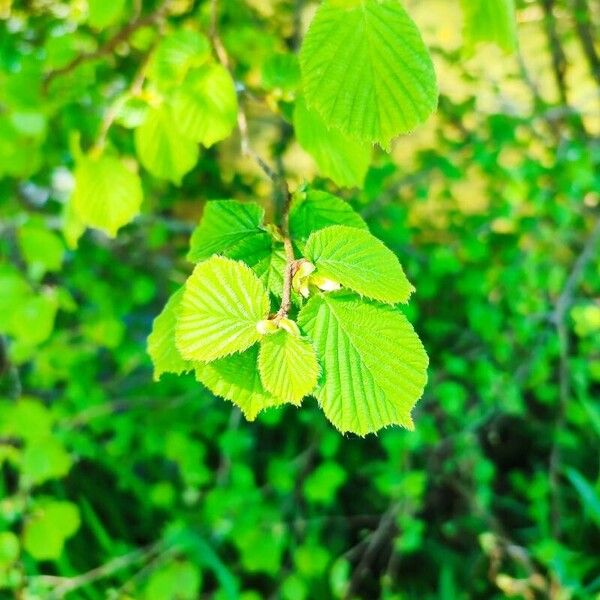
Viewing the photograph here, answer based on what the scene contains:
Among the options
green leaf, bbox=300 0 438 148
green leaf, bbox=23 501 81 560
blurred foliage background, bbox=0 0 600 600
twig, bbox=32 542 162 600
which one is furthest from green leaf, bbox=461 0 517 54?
twig, bbox=32 542 162 600

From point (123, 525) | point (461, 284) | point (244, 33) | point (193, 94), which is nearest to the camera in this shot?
point (193, 94)

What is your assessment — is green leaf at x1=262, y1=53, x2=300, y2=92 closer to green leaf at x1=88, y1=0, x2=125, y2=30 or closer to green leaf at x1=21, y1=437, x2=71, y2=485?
green leaf at x1=88, y1=0, x2=125, y2=30

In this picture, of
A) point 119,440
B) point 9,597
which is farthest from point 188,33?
point 9,597

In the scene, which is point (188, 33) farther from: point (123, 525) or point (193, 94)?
point (123, 525)

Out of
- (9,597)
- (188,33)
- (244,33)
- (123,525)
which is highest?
(188,33)

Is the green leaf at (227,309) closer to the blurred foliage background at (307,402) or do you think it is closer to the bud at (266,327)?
the bud at (266,327)

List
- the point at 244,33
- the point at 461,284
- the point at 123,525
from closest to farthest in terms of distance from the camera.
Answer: the point at 244,33 < the point at 461,284 < the point at 123,525

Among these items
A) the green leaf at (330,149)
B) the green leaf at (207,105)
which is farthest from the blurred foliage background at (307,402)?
the green leaf at (330,149)
